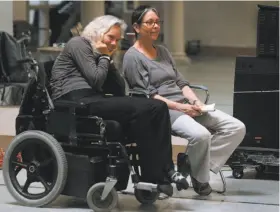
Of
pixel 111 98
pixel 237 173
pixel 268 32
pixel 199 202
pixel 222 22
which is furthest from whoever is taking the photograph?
pixel 222 22

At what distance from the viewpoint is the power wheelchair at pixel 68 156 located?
11.0 feet

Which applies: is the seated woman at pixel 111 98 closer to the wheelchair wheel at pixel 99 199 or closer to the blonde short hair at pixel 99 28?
the blonde short hair at pixel 99 28

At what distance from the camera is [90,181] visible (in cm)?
340

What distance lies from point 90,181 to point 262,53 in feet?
4.95

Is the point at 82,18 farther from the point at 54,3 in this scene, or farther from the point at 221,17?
the point at 221,17

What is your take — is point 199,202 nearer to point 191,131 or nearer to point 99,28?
point 191,131

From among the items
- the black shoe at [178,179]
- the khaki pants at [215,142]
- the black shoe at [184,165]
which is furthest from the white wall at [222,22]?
the black shoe at [178,179]

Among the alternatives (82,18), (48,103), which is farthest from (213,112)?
(82,18)

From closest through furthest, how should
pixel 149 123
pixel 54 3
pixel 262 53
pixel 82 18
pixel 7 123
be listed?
pixel 149 123, pixel 262 53, pixel 7 123, pixel 82 18, pixel 54 3

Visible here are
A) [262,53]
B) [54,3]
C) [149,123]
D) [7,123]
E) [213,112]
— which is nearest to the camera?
[149,123]

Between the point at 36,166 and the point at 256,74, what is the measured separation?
62.6 inches

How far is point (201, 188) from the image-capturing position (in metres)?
3.76

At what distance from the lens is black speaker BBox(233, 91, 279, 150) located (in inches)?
166

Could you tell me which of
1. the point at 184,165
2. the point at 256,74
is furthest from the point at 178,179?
the point at 256,74
